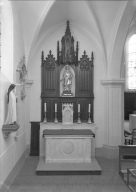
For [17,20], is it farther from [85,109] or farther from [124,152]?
[124,152]

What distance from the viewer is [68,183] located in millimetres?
6836

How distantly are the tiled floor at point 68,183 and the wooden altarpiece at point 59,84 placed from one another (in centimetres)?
290

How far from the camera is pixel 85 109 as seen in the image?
1008 cm

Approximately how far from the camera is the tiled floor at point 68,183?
6363 mm

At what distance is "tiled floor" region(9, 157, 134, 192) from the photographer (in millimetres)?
6363

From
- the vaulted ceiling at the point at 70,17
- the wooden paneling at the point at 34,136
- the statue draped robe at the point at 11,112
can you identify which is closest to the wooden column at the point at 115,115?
the vaulted ceiling at the point at 70,17

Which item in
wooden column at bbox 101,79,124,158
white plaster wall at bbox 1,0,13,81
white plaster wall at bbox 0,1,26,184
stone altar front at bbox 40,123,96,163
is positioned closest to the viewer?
white plaster wall at bbox 0,1,26,184

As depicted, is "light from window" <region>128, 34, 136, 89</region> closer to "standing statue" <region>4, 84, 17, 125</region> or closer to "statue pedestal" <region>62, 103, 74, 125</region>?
"statue pedestal" <region>62, 103, 74, 125</region>

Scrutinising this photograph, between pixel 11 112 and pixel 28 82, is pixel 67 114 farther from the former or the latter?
pixel 11 112

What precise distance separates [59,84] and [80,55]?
5.13ft

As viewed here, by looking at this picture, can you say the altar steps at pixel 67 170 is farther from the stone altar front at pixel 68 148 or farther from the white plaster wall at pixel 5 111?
the white plaster wall at pixel 5 111

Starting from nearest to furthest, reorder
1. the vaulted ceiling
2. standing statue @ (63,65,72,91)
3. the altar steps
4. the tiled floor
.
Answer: the tiled floor, the altar steps, the vaulted ceiling, standing statue @ (63,65,72,91)

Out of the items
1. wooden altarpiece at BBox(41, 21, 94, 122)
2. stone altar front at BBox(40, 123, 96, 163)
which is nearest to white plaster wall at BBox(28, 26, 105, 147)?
wooden altarpiece at BBox(41, 21, 94, 122)

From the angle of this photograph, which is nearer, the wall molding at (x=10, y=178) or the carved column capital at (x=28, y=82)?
the wall molding at (x=10, y=178)
